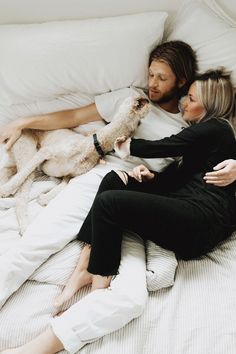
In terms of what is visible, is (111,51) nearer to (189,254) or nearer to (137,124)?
(137,124)

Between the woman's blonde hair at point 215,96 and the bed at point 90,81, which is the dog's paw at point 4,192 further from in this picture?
the woman's blonde hair at point 215,96

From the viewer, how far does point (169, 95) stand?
1.68 meters

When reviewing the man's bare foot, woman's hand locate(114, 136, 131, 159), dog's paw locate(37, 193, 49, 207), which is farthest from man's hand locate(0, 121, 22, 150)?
the man's bare foot

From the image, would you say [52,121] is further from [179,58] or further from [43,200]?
[179,58]

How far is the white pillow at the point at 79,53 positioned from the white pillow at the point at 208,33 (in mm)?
110

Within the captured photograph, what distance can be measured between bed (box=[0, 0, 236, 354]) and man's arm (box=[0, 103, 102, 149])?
0.06m

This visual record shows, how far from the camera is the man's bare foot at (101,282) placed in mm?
1280

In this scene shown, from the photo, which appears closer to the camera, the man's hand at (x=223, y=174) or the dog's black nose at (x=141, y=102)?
the man's hand at (x=223, y=174)

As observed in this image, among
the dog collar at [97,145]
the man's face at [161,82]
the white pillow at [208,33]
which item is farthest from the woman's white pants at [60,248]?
A: the white pillow at [208,33]

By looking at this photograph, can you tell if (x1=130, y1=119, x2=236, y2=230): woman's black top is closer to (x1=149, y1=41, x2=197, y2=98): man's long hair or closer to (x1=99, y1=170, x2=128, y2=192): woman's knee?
(x1=99, y1=170, x2=128, y2=192): woman's knee

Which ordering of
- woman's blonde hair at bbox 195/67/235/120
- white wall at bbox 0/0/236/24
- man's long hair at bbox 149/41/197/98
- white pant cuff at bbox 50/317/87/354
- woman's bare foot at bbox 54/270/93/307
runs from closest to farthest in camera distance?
white pant cuff at bbox 50/317/87/354 → woman's bare foot at bbox 54/270/93/307 → woman's blonde hair at bbox 195/67/235/120 → man's long hair at bbox 149/41/197/98 → white wall at bbox 0/0/236/24

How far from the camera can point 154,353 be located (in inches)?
45.1

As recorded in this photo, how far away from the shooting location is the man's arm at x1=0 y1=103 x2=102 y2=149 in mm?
1672

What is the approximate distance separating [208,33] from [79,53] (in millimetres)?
559
